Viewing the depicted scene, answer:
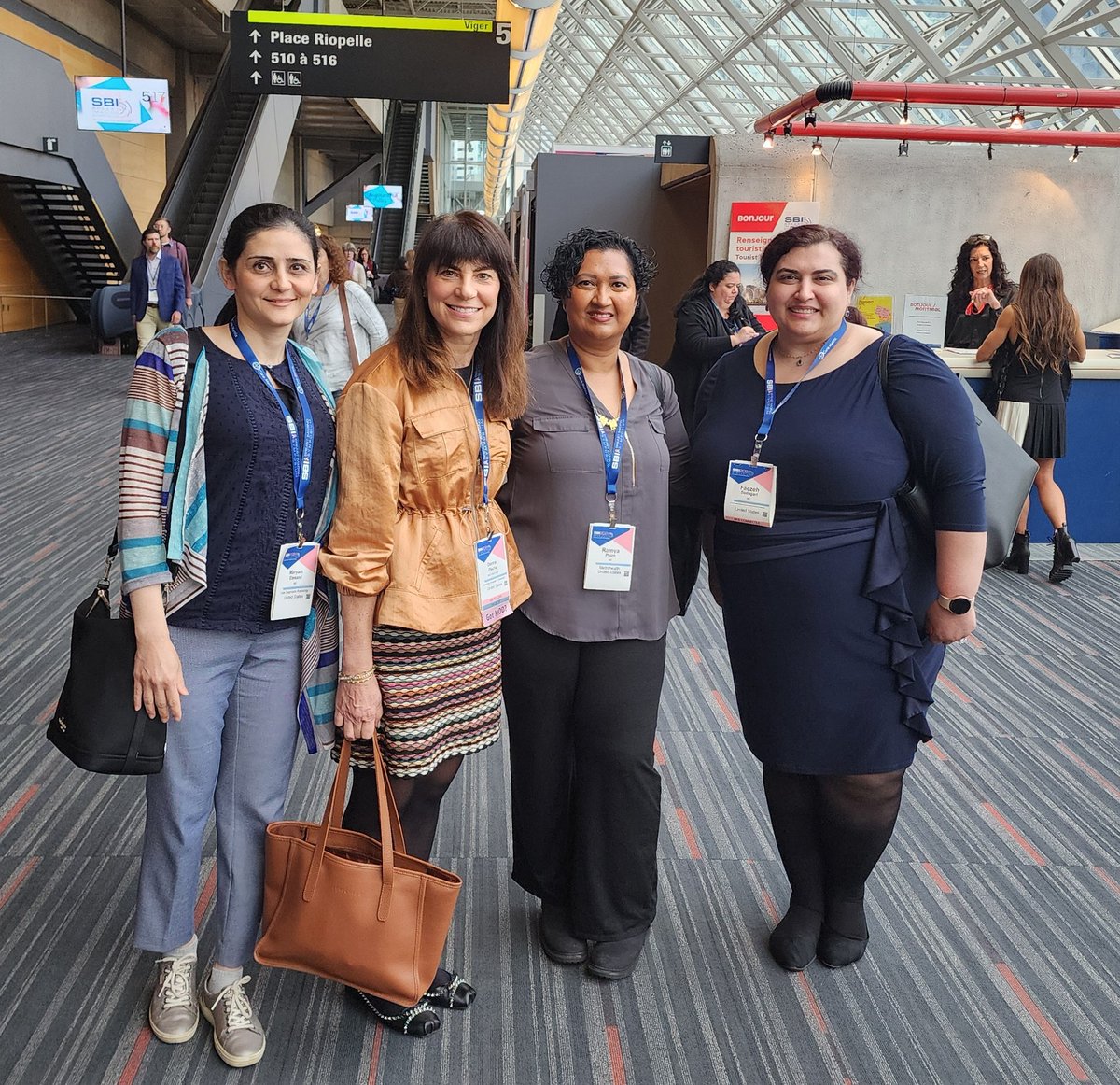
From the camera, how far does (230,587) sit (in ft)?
5.47

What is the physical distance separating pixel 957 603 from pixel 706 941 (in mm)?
949

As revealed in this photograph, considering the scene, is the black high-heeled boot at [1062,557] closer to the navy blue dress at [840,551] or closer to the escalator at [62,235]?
the navy blue dress at [840,551]

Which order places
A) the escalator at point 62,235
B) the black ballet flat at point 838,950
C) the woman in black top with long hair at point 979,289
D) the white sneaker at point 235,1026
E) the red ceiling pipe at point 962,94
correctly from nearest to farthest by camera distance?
1. the white sneaker at point 235,1026
2. the black ballet flat at point 838,950
3. the woman in black top with long hair at point 979,289
4. the red ceiling pipe at point 962,94
5. the escalator at point 62,235

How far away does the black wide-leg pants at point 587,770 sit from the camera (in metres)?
1.95

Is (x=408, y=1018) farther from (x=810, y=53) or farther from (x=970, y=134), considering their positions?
(x=810, y=53)

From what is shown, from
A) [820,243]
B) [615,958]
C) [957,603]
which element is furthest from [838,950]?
[820,243]

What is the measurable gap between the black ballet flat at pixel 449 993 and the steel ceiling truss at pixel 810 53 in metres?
10.2

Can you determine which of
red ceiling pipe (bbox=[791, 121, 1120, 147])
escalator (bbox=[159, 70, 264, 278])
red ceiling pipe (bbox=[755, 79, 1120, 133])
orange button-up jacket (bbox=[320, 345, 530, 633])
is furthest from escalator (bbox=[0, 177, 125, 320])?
orange button-up jacket (bbox=[320, 345, 530, 633])

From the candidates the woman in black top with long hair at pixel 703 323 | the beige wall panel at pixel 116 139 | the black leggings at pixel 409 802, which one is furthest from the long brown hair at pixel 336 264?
the beige wall panel at pixel 116 139

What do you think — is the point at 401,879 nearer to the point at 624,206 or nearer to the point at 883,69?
the point at 624,206

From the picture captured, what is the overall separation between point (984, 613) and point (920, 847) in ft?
7.48

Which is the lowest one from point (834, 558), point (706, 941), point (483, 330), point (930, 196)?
point (706, 941)

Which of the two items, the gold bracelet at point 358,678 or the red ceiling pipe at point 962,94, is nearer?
the gold bracelet at point 358,678

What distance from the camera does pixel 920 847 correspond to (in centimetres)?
268
